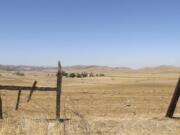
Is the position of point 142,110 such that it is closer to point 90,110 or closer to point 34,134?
point 90,110

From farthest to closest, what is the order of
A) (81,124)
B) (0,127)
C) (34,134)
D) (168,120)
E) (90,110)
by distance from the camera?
(90,110)
(168,120)
(81,124)
(0,127)
(34,134)

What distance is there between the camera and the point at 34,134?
28.1ft

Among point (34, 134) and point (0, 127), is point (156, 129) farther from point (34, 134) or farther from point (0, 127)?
point (0, 127)

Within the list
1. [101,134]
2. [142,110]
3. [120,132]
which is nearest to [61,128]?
[101,134]

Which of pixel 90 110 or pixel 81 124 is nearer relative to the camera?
pixel 81 124

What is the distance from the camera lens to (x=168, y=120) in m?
10.9

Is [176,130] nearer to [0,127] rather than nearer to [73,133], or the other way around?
[73,133]

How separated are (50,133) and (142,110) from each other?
26.3ft

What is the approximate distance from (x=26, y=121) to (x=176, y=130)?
533 cm

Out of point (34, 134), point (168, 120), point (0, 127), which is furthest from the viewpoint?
point (168, 120)

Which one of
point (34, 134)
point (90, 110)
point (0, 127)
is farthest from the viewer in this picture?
point (90, 110)

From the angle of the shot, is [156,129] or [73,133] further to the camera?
[156,129]

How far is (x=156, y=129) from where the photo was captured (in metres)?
9.50

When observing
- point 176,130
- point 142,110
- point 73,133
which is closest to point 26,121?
point 73,133
